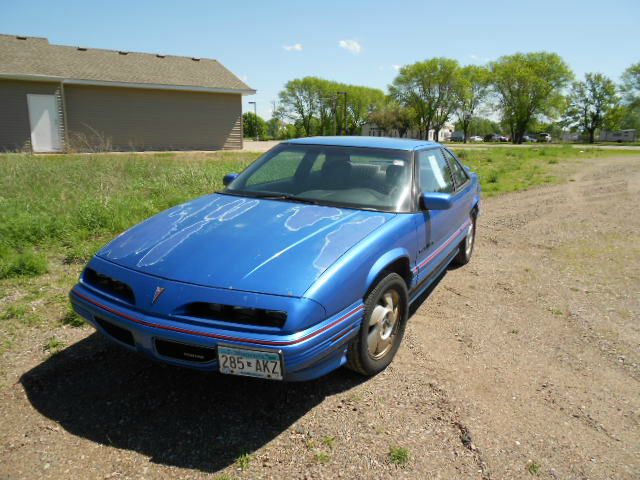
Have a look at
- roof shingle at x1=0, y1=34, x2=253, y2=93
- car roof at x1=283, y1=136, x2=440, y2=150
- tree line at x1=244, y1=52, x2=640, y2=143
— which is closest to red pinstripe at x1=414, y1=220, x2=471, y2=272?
car roof at x1=283, y1=136, x2=440, y2=150

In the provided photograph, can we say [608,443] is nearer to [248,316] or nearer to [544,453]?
[544,453]

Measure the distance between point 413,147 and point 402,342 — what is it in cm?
166

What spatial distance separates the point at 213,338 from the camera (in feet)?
7.32

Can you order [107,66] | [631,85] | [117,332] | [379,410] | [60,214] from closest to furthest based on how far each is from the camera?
[117,332]
[379,410]
[60,214]
[107,66]
[631,85]

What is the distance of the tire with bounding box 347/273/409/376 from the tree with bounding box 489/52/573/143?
2964 inches

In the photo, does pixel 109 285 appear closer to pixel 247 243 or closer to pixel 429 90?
pixel 247 243

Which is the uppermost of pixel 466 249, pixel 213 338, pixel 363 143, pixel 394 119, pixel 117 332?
pixel 394 119

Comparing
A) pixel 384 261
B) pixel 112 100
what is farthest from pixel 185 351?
pixel 112 100

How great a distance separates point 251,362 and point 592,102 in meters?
90.5

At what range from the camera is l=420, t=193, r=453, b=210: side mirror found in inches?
134

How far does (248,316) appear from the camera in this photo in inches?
90.7

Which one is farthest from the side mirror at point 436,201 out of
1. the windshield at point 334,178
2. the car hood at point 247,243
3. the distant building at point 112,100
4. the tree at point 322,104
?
the tree at point 322,104

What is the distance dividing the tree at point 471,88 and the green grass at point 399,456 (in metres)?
78.5

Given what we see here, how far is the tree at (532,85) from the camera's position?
69.0 m
